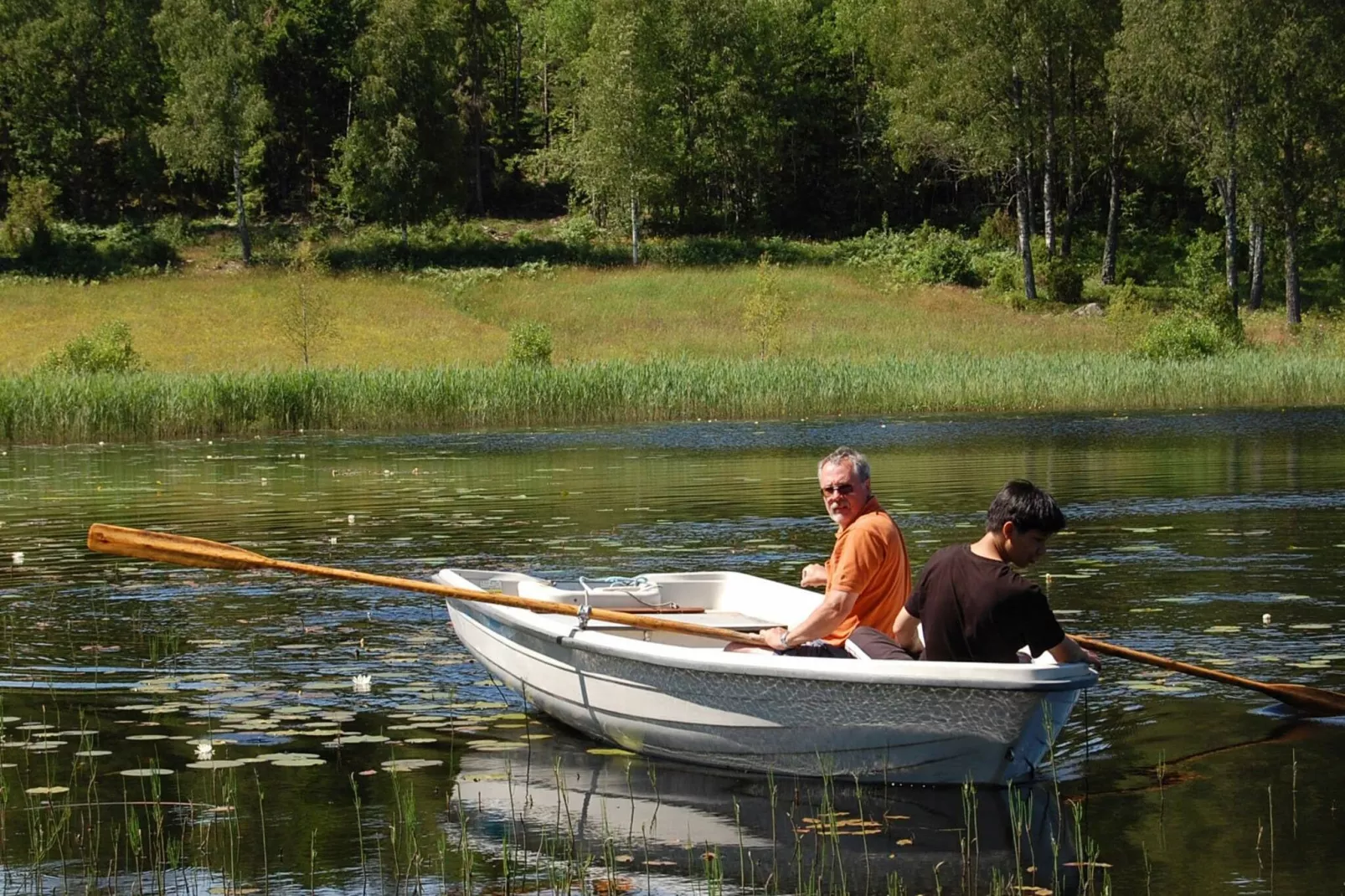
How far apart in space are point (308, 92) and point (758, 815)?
79057mm

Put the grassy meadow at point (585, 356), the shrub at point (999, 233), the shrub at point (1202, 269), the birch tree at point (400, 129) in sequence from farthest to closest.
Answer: the birch tree at point (400, 129), the shrub at point (999, 233), the shrub at point (1202, 269), the grassy meadow at point (585, 356)

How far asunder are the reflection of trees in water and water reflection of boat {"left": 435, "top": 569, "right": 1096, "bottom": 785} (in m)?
0.14

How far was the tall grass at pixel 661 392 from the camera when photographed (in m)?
33.6

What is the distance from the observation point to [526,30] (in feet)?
306

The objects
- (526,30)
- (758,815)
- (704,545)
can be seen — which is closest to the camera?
(758,815)

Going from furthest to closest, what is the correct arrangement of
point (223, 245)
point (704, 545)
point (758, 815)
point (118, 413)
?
point (223, 245), point (118, 413), point (704, 545), point (758, 815)

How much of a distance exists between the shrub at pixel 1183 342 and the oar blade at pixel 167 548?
33318mm

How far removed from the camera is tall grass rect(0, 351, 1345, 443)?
1323 inches

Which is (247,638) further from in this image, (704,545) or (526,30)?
(526,30)

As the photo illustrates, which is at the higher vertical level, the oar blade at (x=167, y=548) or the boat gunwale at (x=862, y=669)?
the oar blade at (x=167, y=548)

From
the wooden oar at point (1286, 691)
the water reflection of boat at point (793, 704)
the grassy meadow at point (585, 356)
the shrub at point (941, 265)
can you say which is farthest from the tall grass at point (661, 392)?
the wooden oar at point (1286, 691)

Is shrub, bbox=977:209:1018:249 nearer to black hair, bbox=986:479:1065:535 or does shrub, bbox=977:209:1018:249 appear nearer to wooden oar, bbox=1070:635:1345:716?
wooden oar, bbox=1070:635:1345:716

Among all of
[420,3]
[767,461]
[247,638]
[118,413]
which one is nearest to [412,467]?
[767,461]

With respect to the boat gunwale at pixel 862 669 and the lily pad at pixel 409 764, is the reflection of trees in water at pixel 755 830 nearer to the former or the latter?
the lily pad at pixel 409 764
